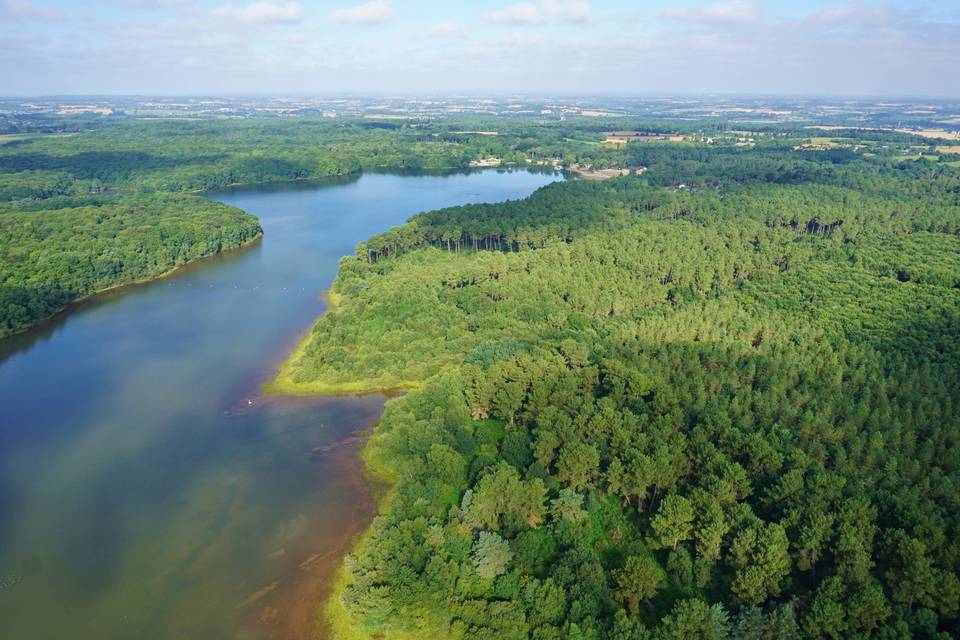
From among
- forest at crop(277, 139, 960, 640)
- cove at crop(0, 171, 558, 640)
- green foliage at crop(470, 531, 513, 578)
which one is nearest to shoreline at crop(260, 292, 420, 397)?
forest at crop(277, 139, 960, 640)

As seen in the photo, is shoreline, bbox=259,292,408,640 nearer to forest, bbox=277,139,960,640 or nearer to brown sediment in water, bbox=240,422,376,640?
brown sediment in water, bbox=240,422,376,640

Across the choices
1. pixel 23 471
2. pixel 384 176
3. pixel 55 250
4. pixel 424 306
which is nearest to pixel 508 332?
pixel 424 306

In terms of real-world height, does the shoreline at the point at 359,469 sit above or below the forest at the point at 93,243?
below

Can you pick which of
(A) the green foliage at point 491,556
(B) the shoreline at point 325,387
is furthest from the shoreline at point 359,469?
(A) the green foliage at point 491,556

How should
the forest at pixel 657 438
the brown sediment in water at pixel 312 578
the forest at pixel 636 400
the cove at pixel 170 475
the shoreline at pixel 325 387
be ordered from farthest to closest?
the shoreline at pixel 325 387 < the cove at pixel 170 475 < the brown sediment in water at pixel 312 578 < the forest at pixel 636 400 < the forest at pixel 657 438

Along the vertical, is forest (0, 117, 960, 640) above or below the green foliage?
above

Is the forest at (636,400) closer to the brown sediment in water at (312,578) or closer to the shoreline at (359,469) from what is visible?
the shoreline at (359,469)
